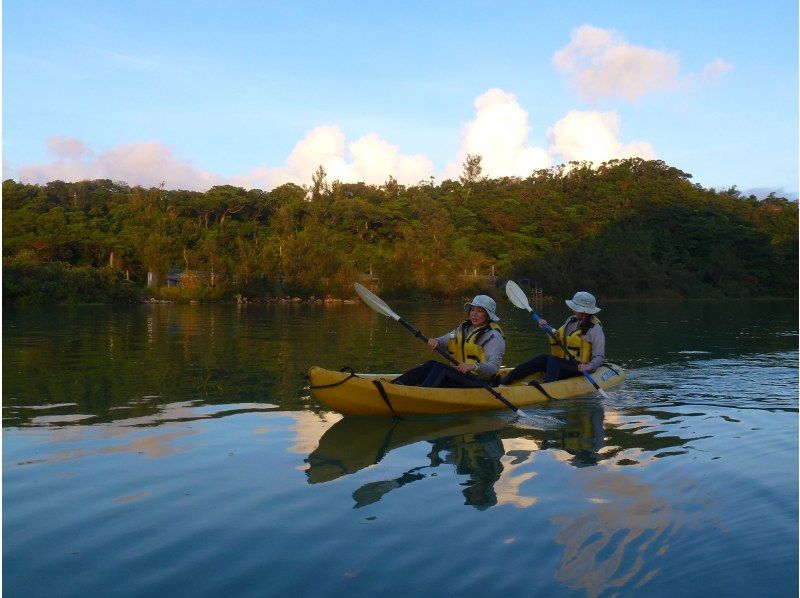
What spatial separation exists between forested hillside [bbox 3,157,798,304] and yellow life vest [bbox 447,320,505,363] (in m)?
28.3

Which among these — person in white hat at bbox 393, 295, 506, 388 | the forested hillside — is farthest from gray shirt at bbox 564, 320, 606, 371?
the forested hillside

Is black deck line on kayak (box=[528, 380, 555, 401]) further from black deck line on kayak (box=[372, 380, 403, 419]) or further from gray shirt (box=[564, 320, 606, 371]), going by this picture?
black deck line on kayak (box=[372, 380, 403, 419])

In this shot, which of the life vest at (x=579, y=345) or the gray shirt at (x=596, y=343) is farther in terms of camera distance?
the life vest at (x=579, y=345)

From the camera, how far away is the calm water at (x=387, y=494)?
3.53 metres

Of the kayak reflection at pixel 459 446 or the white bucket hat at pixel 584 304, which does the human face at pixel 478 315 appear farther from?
the white bucket hat at pixel 584 304

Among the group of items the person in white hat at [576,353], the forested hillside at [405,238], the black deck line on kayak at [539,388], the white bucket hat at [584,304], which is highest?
the forested hillside at [405,238]

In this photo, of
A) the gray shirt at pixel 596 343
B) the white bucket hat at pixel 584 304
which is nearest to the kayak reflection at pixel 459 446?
the gray shirt at pixel 596 343

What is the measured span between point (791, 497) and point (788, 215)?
61220 millimetres

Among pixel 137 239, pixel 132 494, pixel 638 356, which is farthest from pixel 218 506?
pixel 137 239

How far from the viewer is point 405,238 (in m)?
46.1

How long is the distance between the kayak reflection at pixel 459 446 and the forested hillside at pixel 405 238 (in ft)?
95.0

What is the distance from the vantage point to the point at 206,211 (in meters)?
56.1

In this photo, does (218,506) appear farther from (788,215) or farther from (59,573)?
(788,215)

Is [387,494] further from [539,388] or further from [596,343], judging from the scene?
[596,343]
